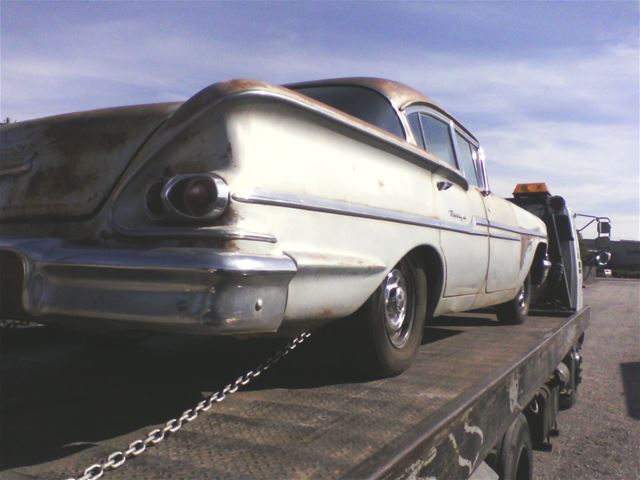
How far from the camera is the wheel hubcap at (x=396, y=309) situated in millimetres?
3135

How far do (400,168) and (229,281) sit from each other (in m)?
1.42

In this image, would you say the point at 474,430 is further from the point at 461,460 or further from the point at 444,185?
the point at 444,185

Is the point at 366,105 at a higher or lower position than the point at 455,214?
higher

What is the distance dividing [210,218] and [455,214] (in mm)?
2054

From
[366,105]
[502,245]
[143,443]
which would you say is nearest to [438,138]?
[366,105]

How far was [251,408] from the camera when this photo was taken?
2436 mm

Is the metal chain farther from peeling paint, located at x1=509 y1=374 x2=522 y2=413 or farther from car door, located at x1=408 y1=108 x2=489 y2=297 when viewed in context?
car door, located at x1=408 y1=108 x2=489 y2=297

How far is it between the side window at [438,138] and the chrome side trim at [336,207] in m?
0.58

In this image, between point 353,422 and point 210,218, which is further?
point 353,422

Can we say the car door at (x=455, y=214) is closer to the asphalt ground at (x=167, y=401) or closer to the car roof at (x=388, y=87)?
the car roof at (x=388, y=87)

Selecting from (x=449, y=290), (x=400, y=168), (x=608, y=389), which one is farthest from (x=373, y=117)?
(x=608, y=389)

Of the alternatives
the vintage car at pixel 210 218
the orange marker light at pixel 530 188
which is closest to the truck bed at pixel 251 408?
the vintage car at pixel 210 218

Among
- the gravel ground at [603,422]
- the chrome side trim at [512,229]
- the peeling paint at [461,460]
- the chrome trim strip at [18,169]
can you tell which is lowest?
the gravel ground at [603,422]

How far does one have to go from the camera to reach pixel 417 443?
202 cm
